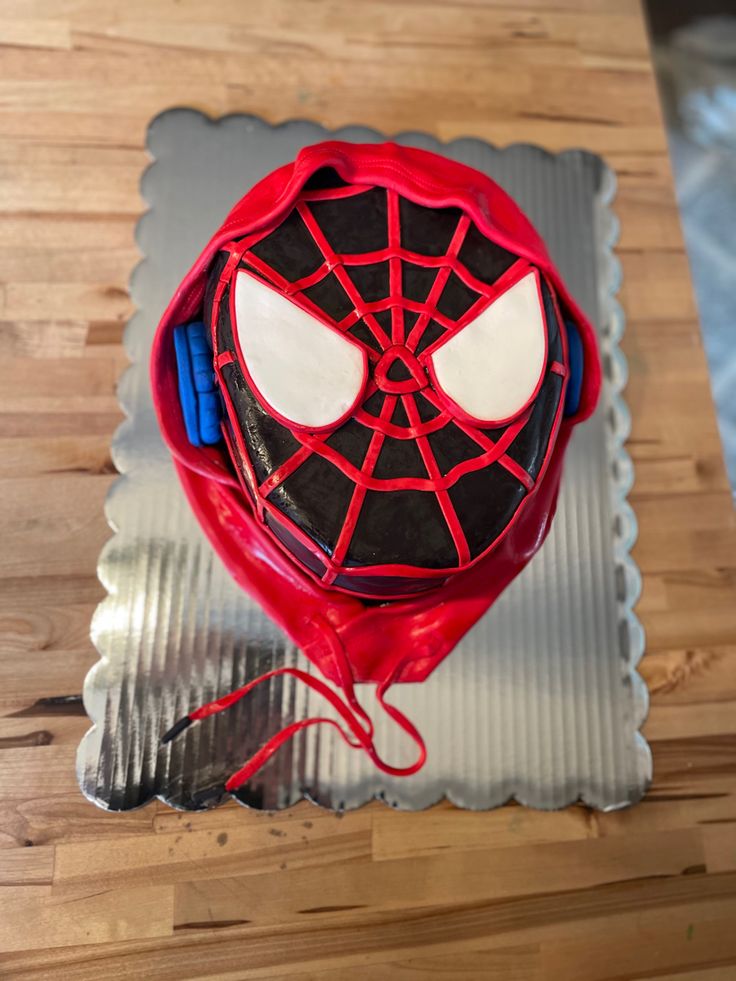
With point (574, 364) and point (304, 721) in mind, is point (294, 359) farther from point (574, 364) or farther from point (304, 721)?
point (304, 721)

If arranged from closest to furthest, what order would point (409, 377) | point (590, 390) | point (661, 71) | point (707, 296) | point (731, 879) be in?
point (409, 377), point (590, 390), point (731, 879), point (707, 296), point (661, 71)

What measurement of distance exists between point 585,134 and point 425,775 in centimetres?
88

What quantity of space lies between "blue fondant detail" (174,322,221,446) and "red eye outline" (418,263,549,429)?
20 cm

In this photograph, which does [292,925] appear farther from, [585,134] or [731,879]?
[585,134]

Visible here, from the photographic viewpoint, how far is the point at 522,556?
863 millimetres

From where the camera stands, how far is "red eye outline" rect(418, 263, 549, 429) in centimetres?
68

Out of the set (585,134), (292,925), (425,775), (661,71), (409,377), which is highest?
(661,71)

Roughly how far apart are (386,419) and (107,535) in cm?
40

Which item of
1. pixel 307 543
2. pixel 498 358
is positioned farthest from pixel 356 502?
pixel 498 358

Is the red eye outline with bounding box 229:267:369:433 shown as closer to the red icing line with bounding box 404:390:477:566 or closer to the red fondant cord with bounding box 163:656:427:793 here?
the red icing line with bounding box 404:390:477:566

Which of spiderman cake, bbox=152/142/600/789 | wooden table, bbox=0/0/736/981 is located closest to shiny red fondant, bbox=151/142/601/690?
spiderman cake, bbox=152/142/600/789

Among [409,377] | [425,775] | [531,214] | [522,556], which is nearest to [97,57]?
[531,214]

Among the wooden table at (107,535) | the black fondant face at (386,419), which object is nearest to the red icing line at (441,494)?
the black fondant face at (386,419)

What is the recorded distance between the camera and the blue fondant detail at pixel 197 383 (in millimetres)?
734
